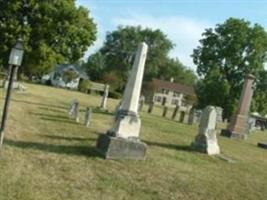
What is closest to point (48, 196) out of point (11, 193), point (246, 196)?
point (11, 193)

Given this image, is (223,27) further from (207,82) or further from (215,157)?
(215,157)

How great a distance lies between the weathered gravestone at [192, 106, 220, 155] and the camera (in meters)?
15.9

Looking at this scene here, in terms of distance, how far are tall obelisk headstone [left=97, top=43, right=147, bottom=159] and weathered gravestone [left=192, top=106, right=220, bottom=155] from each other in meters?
3.87

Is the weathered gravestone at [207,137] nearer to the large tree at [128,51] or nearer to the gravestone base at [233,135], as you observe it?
the gravestone base at [233,135]

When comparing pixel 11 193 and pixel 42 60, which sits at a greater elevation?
pixel 42 60

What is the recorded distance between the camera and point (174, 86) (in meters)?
115

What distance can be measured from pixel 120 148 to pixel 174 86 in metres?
103

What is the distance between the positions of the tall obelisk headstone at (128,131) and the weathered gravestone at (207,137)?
3.87 m

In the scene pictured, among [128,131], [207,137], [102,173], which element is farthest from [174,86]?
[102,173]

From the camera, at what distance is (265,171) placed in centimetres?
1438

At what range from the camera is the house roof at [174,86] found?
110m

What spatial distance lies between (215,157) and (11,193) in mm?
8249

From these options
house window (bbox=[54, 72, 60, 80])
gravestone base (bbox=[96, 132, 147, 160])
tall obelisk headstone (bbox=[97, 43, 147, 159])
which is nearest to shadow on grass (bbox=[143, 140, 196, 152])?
tall obelisk headstone (bbox=[97, 43, 147, 159])

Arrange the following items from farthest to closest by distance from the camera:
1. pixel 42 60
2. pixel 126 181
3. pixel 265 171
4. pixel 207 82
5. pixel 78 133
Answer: pixel 207 82, pixel 42 60, pixel 78 133, pixel 265 171, pixel 126 181
